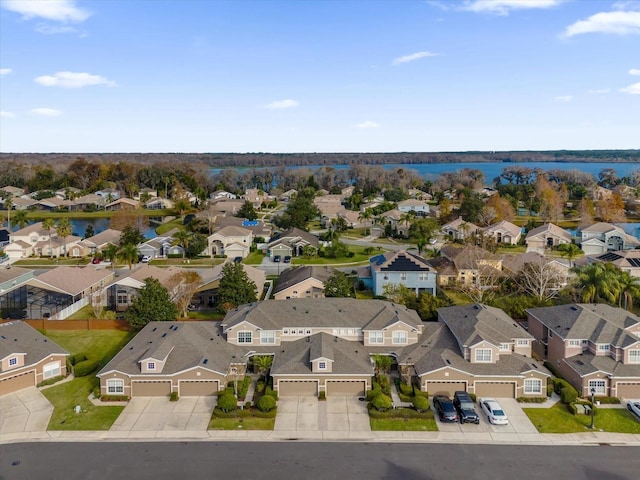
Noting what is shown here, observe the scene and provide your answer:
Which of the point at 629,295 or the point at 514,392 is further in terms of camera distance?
the point at 629,295

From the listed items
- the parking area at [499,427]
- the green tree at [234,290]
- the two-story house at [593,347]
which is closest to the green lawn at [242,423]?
the parking area at [499,427]

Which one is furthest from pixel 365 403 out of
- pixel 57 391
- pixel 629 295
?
pixel 629 295

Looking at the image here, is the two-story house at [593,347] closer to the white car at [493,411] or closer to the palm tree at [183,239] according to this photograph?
the white car at [493,411]

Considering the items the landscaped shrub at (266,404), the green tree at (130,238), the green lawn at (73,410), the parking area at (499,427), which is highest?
the green tree at (130,238)

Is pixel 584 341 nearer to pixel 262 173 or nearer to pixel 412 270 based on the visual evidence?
pixel 412 270

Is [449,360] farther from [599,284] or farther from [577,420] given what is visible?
[599,284]

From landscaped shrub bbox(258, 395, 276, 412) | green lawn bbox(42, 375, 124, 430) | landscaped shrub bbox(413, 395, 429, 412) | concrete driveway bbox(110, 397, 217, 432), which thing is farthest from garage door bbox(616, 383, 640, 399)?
green lawn bbox(42, 375, 124, 430)
